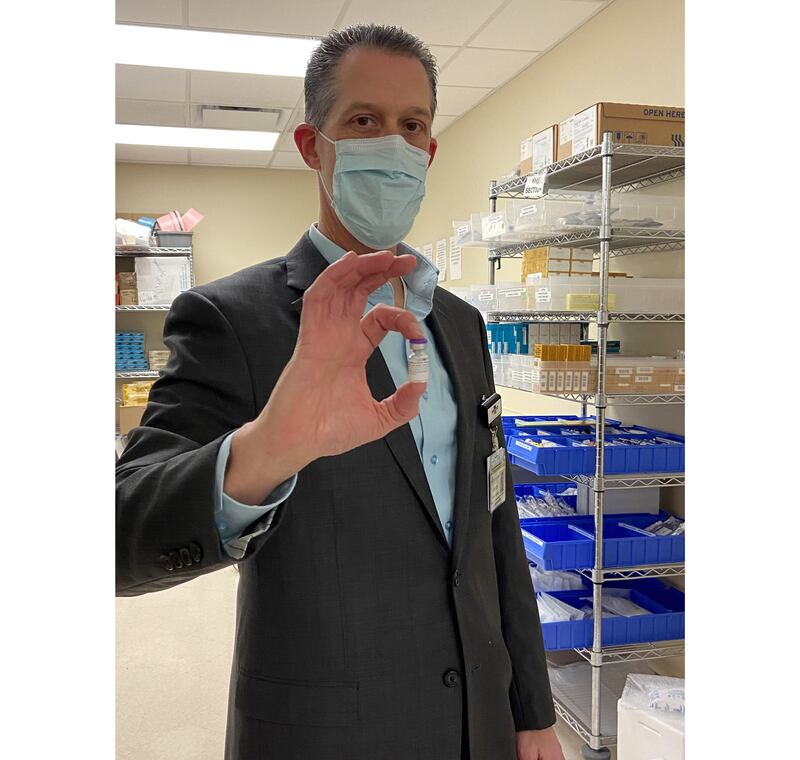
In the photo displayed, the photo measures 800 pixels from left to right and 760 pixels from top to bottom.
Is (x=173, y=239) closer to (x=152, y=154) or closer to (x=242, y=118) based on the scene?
(x=152, y=154)

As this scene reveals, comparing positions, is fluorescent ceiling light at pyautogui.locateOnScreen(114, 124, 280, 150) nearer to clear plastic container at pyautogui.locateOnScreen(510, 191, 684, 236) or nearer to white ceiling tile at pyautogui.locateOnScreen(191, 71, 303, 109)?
white ceiling tile at pyautogui.locateOnScreen(191, 71, 303, 109)

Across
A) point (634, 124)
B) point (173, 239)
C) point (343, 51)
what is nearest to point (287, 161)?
point (173, 239)

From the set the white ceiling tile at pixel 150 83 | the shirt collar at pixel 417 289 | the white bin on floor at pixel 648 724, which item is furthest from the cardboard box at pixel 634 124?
the white ceiling tile at pixel 150 83

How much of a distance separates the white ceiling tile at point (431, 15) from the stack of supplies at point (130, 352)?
4.27 meters

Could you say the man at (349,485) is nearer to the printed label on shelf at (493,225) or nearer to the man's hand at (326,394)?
the man's hand at (326,394)

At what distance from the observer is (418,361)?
2.61 feet

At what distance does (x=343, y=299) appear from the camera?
739 millimetres

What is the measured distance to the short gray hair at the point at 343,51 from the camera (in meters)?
1.25

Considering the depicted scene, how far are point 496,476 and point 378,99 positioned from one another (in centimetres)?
68

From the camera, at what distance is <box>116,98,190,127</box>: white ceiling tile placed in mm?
5257
